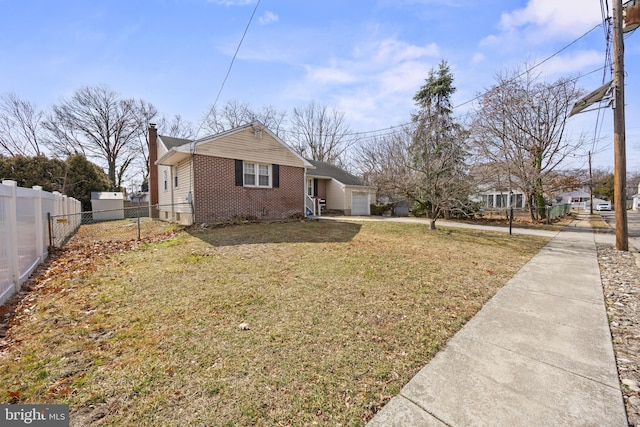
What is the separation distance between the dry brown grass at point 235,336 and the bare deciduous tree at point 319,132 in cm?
2723

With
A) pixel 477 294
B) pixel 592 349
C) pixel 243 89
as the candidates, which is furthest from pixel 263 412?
pixel 243 89

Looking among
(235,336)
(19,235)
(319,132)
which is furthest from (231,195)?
(319,132)

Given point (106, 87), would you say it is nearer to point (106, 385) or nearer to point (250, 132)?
point (250, 132)

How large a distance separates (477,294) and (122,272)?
6382 millimetres

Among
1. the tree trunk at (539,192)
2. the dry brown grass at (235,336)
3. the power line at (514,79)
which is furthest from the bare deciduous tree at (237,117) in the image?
the dry brown grass at (235,336)

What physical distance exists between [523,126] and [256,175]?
16.0 m

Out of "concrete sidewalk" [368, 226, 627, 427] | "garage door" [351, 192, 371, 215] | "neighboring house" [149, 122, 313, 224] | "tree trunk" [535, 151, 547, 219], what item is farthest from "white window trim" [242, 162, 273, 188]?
"tree trunk" [535, 151, 547, 219]

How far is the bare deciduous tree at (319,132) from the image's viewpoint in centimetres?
3106

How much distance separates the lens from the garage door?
20.0 meters

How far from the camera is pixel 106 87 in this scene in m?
27.8

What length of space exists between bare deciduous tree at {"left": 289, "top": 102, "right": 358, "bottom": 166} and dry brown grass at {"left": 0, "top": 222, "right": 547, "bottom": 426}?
27.2 m

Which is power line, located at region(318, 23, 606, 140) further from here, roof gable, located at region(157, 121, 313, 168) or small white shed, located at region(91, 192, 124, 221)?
small white shed, located at region(91, 192, 124, 221)

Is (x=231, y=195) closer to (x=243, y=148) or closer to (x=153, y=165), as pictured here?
(x=243, y=148)

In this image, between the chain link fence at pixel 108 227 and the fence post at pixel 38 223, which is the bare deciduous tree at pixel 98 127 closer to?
the chain link fence at pixel 108 227
